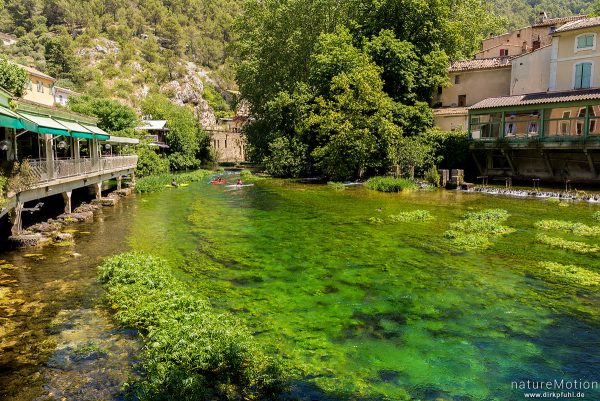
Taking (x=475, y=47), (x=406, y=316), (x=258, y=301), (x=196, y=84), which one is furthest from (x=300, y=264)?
(x=196, y=84)

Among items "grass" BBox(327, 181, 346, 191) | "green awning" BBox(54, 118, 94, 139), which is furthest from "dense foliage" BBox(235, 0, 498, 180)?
"green awning" BBox(54, 118, 94, 139)

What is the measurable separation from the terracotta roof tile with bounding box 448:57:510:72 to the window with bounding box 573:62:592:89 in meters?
8.59

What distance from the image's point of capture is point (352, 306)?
455 inches

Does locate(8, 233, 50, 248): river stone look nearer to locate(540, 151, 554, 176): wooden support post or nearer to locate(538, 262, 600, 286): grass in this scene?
Result: locate(538, 262, 600, 286): grass

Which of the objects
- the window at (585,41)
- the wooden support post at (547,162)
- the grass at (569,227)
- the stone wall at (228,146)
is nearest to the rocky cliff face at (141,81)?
the stone wall at (228,146)

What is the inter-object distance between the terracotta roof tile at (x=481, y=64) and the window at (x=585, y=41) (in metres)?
8.13

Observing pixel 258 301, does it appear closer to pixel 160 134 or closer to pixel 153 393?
pixel 153 393

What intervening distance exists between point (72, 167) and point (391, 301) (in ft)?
64.0

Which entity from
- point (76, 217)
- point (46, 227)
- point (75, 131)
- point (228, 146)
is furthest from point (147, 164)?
point (228, 146)

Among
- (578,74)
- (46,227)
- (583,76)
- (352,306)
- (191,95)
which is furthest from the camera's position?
(191,95)

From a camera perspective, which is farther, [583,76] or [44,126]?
[583,76]

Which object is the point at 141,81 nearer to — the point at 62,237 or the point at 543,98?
the point at 543,98

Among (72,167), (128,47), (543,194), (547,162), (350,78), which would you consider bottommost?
(543,194)

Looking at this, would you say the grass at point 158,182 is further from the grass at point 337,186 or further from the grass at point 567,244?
the grass at point 567,244
